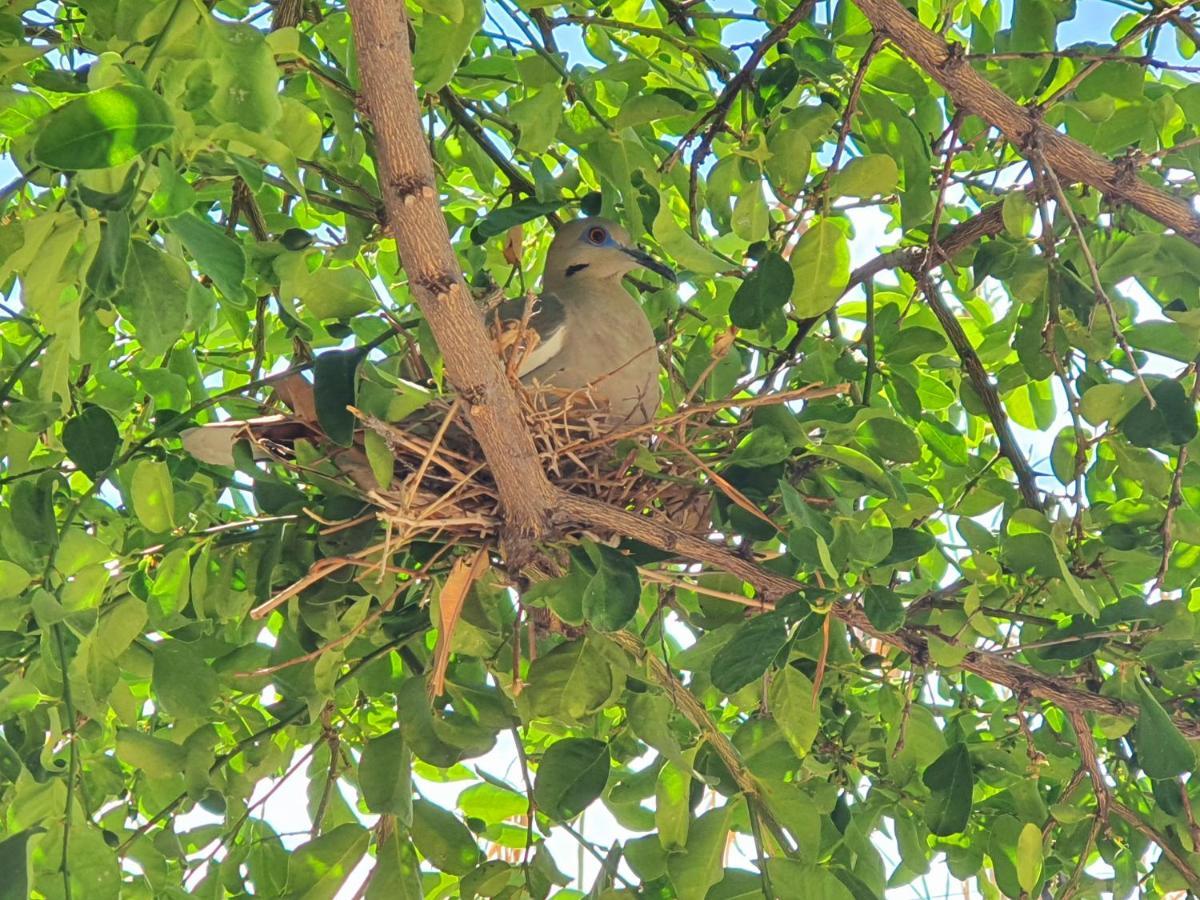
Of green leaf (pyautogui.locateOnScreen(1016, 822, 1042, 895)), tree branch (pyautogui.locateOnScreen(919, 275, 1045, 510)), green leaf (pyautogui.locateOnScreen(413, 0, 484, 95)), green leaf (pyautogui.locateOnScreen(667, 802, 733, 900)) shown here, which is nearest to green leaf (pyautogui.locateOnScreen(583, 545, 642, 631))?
green leaf (pyautogui.locateOnScreen(667, 802, 733, 900))

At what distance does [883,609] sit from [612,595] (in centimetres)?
31

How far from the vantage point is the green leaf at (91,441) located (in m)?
1.70

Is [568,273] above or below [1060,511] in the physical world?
above

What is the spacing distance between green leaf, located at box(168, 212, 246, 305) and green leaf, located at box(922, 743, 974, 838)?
41.4 inches

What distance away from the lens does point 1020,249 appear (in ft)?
6.02

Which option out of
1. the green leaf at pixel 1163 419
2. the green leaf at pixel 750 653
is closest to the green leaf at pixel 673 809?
the green leaf at pixel 750 653

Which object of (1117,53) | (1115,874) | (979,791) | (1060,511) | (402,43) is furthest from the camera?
(979,791)

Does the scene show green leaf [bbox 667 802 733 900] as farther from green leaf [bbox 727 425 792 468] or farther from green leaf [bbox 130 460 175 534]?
green leaf [bbox 130 460 175 534]

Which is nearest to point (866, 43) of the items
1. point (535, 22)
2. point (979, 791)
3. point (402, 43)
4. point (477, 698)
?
point (535, 22)

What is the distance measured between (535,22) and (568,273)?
479mm

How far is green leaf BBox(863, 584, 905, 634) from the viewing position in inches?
59.6

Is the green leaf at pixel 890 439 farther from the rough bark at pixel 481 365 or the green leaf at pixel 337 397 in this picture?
the green leaf at pixel 337 397

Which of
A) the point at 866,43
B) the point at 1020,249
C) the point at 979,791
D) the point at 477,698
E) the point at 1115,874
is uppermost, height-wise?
the point at 866,43

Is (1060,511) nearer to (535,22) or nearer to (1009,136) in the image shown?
(1009,136)
